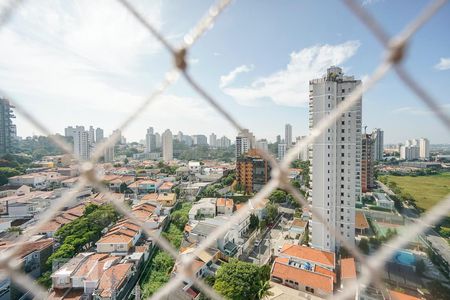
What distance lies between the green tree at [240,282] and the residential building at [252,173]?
7292mm

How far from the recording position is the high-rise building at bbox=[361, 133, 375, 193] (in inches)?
441

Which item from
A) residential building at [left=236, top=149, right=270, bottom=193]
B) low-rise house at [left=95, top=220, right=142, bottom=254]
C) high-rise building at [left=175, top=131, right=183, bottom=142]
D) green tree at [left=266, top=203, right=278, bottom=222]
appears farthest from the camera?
high-rise building at [left=175, top=131, right=183, bottom=142]

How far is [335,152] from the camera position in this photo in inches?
214

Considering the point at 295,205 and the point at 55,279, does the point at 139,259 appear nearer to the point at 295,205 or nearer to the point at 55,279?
the point at 55,279

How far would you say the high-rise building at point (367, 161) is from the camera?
36.8 feet

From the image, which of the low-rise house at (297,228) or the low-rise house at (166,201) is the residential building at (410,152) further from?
the low-rise house at (166,201)

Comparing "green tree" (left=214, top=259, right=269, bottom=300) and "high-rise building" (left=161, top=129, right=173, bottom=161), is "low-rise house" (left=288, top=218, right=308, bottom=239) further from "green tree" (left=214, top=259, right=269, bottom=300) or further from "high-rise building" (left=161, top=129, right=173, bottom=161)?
"high-rise building" (left=161, top=129, right=173, bottom=161)

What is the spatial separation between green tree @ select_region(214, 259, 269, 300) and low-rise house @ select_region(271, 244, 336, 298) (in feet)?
1.94

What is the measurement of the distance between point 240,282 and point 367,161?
34.5ft

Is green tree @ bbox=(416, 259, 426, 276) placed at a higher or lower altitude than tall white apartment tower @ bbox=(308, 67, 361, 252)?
lower

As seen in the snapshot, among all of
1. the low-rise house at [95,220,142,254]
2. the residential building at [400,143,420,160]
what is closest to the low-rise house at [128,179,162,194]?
the low-rise house at [95,220,142,254]

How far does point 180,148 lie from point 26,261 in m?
26.9

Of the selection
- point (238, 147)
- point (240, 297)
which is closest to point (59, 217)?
point (240, 297)

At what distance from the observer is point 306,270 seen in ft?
14.9
